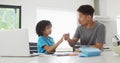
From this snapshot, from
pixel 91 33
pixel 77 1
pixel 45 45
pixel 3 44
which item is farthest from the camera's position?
pixel 77 1

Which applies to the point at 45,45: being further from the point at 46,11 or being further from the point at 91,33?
the point at 46,11

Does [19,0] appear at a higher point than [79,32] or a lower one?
higher

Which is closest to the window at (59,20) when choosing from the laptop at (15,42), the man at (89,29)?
the man at (89,29)

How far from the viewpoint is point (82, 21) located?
2.24 m

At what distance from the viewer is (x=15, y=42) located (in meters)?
1.46

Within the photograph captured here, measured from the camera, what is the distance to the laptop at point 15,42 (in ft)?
4.73

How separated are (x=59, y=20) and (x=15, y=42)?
330cm

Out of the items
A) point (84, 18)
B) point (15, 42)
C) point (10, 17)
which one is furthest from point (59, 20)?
point (15, 42)

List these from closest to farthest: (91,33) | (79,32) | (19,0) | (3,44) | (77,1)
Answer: (3,44) < (91,33) < (79,32) < (19,0) < (77,1)

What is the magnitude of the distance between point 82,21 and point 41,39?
0.56 m

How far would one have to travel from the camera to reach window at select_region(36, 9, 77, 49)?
15.2ft

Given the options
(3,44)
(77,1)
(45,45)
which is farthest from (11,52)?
(77,1)

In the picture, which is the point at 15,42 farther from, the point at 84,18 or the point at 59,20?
the point at 59,20

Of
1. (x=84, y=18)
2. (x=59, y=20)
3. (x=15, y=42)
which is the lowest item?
(x=15, y=42)
